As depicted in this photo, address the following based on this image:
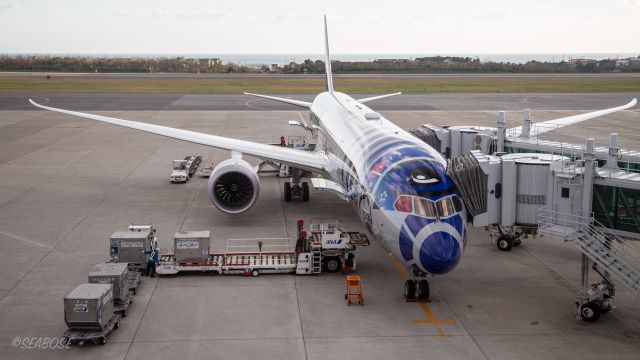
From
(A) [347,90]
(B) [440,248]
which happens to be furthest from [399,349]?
(A) [347,90]

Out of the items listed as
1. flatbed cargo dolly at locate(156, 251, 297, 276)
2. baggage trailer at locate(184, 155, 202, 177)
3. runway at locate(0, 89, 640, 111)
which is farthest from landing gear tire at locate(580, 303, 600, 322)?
runway at locate(0, 89, 640, 111)

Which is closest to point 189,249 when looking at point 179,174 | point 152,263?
point 152,263

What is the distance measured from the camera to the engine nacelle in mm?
25641

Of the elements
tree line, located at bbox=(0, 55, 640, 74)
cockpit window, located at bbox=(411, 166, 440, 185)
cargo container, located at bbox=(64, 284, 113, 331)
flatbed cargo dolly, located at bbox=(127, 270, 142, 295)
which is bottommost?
flatbed cargo dolly, located at bbox=(127, 270, 142, 295)

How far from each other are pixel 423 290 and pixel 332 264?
11.2 feet

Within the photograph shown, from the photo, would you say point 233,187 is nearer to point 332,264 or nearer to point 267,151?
point 267,151

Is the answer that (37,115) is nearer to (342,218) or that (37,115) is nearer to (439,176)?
(342,218)

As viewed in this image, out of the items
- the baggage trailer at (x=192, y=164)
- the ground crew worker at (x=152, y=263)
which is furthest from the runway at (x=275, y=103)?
the ground crew worker at (x=152, y=263)

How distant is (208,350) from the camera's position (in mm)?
15281

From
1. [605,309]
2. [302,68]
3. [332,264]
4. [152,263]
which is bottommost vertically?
[605,309]

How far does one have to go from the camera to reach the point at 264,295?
61.4 ft

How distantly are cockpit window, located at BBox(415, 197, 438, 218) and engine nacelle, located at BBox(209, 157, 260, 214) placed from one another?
987 cm

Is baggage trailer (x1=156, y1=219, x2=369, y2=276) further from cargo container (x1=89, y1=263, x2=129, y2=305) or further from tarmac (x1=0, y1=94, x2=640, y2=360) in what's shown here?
cargo container (x1=89, y1=263, x2=129, y2=305)

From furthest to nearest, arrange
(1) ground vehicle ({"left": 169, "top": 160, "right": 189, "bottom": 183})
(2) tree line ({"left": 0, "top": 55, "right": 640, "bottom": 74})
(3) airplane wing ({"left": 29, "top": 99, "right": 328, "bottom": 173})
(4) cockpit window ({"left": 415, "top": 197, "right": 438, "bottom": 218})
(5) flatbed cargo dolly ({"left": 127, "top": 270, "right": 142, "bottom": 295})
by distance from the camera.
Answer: (2) tree line ({"left": 0, "top": 55, "right": 640, "bottom": 74}) → (1) ground vehicle ({"left": 169, "top": 160, "right": 189, "bottom": 183}) → (3) airplane wing ({"left": 29, "top": 99, "right": 328, "bottom": 173}) → (5) flatbed cargo dolly ({"left": 127, "top": 270, "right": 142, "bottom": 295}) → (4) cockpit window ({"left": 415, "top": 197, "right": 438, "bottom": 218})
